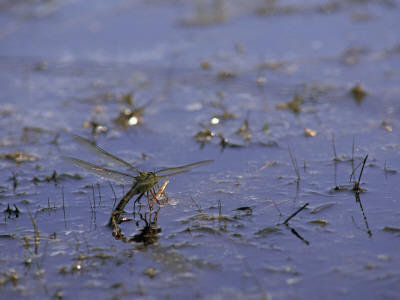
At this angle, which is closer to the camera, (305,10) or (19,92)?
(19,92)

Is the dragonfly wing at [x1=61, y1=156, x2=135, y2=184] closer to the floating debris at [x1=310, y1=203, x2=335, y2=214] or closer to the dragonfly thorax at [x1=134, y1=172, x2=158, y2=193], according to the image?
the dragonfly thorax at [x1=134, y1=172, x2=158, y2=193]

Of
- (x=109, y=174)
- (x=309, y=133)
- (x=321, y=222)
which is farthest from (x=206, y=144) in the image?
(x=321, y=222)

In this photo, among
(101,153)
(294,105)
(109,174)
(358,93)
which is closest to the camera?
(109,174)

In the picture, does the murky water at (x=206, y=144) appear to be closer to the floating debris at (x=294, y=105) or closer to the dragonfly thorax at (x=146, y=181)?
the floating debris at (x=294, y=105)

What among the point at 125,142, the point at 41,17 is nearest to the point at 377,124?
the point at 125,142

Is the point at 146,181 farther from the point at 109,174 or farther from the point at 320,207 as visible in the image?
the point at 320,207

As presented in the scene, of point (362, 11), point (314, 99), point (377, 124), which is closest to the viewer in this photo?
point (377, 124)

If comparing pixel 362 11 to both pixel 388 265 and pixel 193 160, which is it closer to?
pixel 193 160

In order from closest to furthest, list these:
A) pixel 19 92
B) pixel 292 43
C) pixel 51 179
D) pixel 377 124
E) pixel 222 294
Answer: pixel 222 294, pixel 51 179, pixel 377 124, pixel 19 92, pixel 292 43

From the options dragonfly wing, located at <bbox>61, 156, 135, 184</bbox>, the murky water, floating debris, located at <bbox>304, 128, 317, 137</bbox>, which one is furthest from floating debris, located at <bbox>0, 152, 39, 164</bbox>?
floating debris, located at <bbox>304, 128, 317, 137</bbox>
